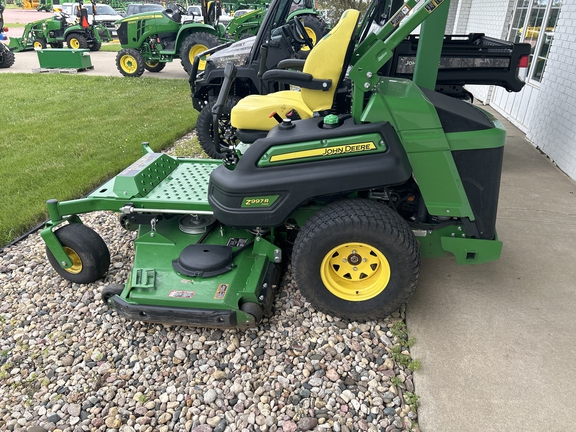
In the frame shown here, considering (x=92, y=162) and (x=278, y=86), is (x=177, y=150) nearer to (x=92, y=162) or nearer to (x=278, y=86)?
(x=92, y=162)

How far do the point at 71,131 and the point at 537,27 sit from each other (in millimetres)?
7153

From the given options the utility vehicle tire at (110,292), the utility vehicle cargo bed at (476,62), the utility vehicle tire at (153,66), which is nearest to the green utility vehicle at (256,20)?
the utility vehicle tire at (153,66)

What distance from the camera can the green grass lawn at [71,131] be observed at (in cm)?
464

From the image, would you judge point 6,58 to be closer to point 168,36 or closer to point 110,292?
point 168,36

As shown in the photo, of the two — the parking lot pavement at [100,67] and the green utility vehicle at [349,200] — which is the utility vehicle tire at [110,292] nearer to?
the green utility vehicle at [349,200]

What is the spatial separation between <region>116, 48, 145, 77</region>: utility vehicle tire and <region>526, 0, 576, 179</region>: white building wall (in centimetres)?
906

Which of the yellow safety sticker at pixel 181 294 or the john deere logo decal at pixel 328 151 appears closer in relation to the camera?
the john deere logo decal at pixel 328 151

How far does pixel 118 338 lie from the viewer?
2.75m

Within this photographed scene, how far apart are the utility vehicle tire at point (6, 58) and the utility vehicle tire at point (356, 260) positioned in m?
13.9

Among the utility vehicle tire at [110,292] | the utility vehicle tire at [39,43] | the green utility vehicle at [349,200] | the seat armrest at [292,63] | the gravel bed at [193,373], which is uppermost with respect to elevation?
the seat armrest at [292,63]

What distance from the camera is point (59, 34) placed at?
15648 mm

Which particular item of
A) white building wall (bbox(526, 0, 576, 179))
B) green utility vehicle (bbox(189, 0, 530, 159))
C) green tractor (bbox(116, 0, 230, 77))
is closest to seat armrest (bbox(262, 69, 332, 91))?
green utility vehicle (bbox(189, 0, 530, 159))

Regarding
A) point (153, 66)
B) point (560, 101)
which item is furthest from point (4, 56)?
point (560, 101)

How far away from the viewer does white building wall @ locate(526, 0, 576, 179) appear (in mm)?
5195
